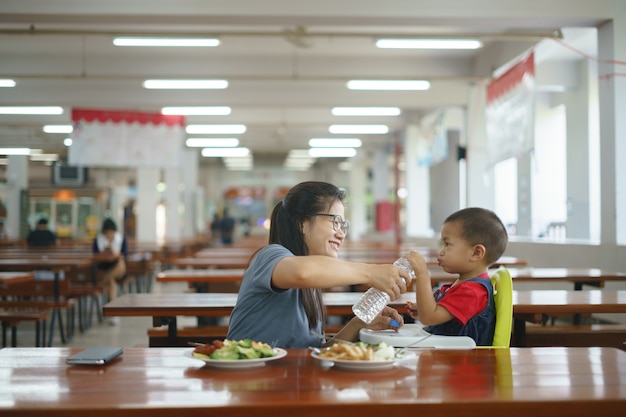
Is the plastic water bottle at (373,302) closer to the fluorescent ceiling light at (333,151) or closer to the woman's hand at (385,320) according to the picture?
the woman's hand at (385,320)

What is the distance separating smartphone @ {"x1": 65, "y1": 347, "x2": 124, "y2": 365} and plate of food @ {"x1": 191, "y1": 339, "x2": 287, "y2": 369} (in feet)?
0.69

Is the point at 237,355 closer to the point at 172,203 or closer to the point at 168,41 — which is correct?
the point at 168,41

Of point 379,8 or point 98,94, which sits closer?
point 379,8

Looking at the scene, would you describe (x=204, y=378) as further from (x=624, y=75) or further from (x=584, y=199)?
(x=584, y=199)

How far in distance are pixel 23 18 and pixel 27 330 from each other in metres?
2.98

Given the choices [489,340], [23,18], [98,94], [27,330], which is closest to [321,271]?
[489,340]

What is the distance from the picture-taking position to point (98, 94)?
10.5 metres

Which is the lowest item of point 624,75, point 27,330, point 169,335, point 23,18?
point 27,330

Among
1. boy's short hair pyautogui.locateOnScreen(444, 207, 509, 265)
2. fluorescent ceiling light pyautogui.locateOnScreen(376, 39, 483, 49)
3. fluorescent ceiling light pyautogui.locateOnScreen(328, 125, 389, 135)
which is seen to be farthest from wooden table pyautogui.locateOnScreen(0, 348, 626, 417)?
fluorescent ceiling light pyautogui.locateOnScreen(328, 125, 389, 135)

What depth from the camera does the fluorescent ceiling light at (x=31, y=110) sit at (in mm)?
10781

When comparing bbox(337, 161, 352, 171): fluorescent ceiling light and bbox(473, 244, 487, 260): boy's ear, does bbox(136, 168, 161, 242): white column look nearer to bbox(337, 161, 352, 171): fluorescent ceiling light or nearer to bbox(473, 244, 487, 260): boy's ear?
bbox(337, 161, 352, 171): fluorescent ceiling light

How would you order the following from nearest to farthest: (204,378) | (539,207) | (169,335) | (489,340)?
1. (204,378)
2. (489,340)
3. (169,335)
4. (539,207)

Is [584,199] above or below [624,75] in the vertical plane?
below

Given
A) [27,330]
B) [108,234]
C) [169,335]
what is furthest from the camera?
[108,234]
